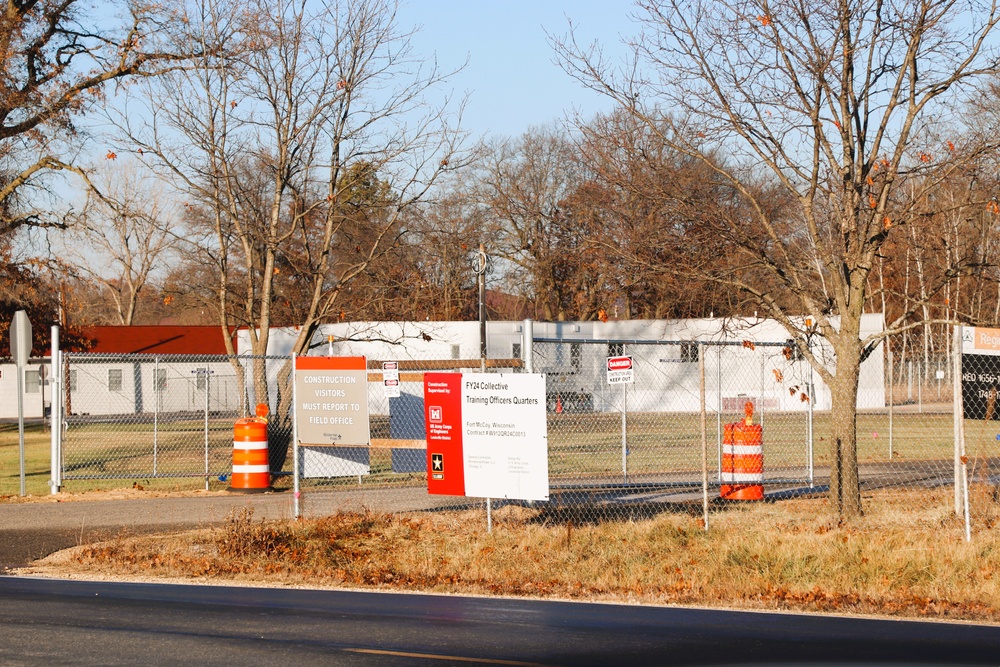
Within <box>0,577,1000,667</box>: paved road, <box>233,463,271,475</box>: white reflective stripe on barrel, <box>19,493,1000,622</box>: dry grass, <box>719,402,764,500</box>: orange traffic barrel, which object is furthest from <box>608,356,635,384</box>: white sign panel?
<box>233,463,271,475</box>: white reflective stripe on barrel

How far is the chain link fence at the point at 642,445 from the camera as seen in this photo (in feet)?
48.6

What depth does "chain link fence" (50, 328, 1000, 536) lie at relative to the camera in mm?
14828

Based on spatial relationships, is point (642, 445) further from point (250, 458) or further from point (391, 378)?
point (250, 458)

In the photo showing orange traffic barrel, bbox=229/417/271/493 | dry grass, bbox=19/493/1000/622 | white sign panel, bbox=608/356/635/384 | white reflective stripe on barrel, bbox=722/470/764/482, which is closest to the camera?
dry grass, bbox=19/493/1000/622

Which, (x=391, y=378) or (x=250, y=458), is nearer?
(x=391, y=378)

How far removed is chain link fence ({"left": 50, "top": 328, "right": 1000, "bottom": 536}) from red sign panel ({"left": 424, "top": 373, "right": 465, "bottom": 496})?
93cm

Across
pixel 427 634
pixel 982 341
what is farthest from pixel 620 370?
pixel 427 634

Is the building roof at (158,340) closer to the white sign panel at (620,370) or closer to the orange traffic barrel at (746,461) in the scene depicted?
the orange traffic barrel at (746,461)

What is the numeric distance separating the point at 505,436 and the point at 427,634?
3.75m

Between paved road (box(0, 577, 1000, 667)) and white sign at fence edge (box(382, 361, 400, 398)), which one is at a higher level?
white sign at fence edge (box(382, 361, 400, 398))

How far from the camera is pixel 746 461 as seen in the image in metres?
15.4

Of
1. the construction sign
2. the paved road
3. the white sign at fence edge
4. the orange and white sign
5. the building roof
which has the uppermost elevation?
the building roof

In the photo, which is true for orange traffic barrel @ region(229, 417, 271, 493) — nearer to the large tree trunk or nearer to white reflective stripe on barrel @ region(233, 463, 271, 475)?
white reflective stripe on barrel @ region(233, 463, 271, 475)

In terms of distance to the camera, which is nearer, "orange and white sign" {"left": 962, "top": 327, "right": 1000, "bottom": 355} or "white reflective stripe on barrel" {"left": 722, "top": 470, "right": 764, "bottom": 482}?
"orange and white sign" {"left": 962, "top": 327, "right": 1000, "bottom": 355}
